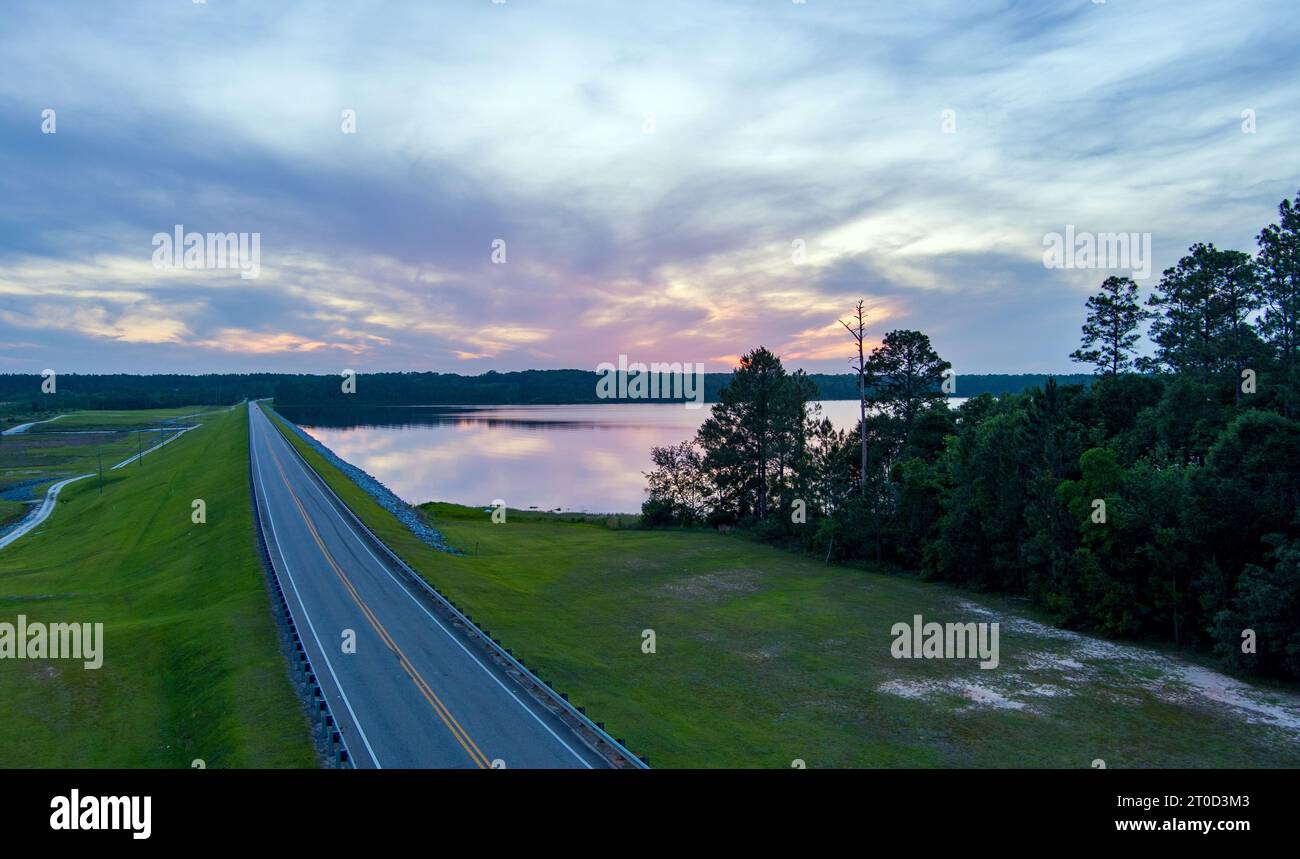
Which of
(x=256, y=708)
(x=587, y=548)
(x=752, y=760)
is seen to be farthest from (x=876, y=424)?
(x=256, y=708)

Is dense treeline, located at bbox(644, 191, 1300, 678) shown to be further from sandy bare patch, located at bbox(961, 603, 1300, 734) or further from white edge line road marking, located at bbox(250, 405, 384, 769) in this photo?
white edge line road marking, located at bbox(250, 405, 384, 769)

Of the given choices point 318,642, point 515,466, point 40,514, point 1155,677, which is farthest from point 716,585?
point 515,466

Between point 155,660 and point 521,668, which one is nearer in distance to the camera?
point 521,668

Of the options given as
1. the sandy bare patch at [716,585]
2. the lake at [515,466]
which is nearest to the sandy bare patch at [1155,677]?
the sandy bare patch at [716,585]

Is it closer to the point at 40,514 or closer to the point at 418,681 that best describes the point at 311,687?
the point at 418,681

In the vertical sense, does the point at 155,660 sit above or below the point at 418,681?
below

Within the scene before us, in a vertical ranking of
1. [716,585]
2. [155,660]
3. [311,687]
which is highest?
[311,687]
